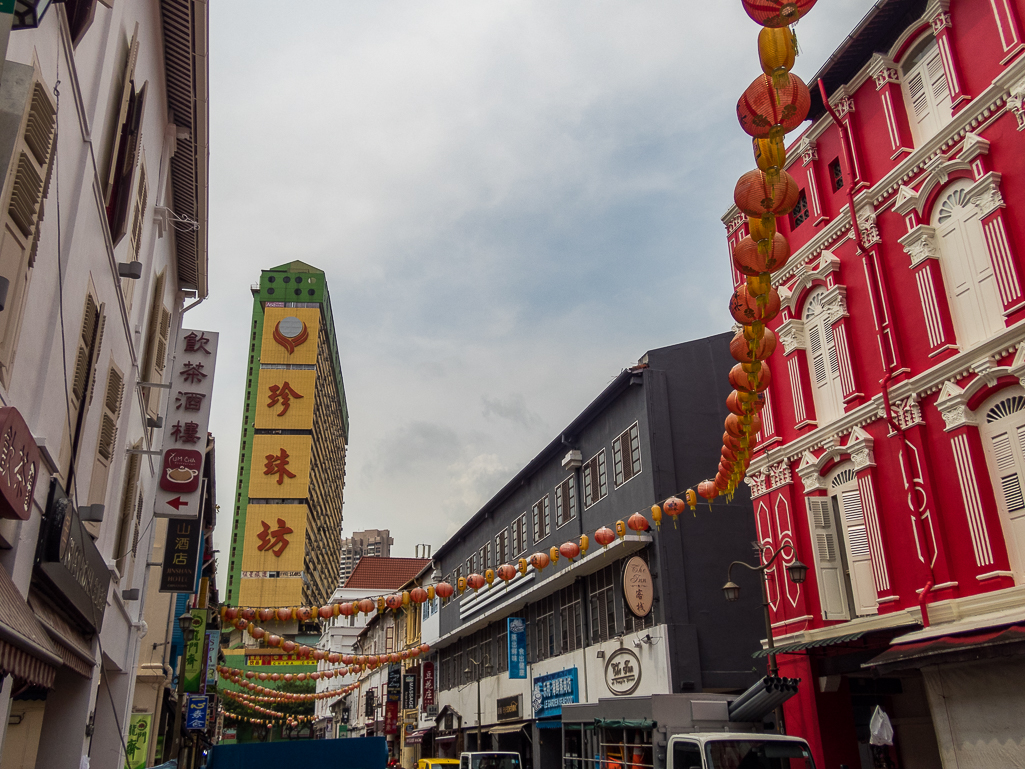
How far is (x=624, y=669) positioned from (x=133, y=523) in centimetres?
1390

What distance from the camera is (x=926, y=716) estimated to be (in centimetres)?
1650

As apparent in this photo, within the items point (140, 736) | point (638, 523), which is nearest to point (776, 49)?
point (638, 523)

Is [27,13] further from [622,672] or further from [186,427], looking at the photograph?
[622,672]

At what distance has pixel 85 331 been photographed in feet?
33.1

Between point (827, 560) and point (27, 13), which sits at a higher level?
point (27, 13)

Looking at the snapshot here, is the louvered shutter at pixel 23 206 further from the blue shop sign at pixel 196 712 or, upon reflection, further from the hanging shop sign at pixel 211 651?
the hanging shop sign at pixel 211 651

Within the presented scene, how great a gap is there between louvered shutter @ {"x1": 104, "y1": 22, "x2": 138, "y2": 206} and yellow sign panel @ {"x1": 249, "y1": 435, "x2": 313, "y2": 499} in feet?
259

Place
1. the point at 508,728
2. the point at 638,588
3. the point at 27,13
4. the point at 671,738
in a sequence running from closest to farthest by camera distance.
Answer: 1. the point at 27,13
2. the point at 671,738
3. the point at 638,588
4. the point at 508,728

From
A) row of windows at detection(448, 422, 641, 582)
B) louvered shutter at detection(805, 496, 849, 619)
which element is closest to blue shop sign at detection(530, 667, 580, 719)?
row of windows at detection(448, 422, 641, 582)

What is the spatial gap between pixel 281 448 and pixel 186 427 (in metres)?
73.6

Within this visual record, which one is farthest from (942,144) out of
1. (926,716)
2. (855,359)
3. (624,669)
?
(624,669)

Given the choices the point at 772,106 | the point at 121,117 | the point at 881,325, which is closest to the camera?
the point at 772,106

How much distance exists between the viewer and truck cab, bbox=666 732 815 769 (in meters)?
12.5

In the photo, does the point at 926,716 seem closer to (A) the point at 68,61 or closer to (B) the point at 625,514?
(B) the point at 625,514
